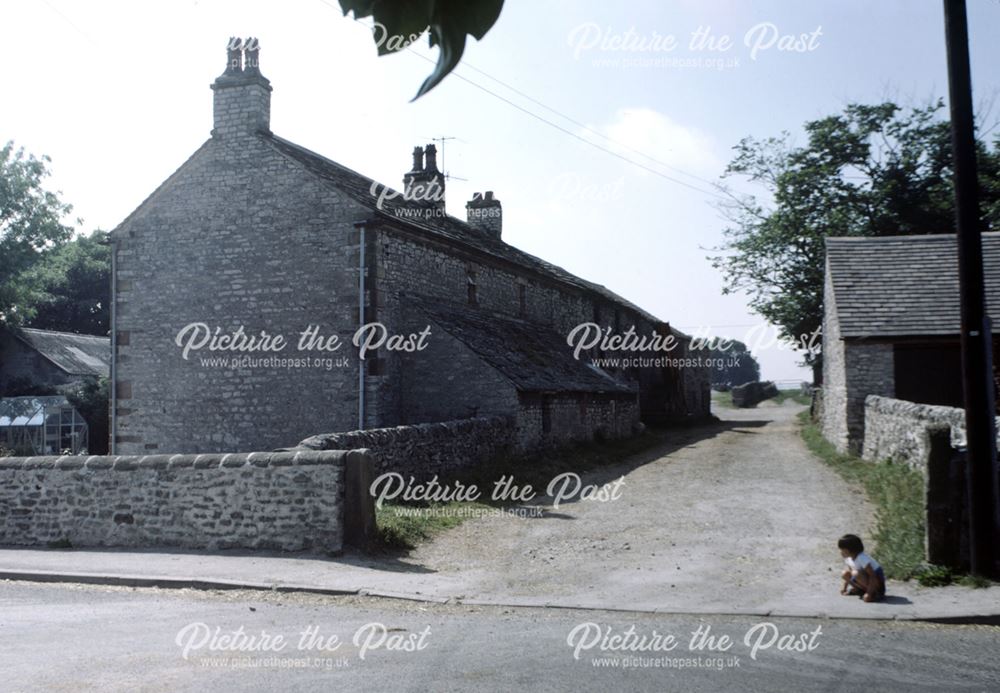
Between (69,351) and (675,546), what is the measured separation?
37655 mm

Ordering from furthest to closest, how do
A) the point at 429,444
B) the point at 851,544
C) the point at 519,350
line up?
the point at 519,350, the point at 429,444, the point at 851,544

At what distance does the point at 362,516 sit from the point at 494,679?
5563 millimetres

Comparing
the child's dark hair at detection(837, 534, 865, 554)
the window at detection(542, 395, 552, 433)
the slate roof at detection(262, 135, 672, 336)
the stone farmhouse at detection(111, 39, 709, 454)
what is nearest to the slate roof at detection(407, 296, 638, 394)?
the stone farmhouse at detection(111, 39, 709, 454)

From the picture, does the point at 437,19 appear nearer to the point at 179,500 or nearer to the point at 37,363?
the point at 179,500

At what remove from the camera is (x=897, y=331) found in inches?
790

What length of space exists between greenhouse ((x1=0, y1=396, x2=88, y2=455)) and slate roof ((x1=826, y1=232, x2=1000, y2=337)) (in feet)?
90.3

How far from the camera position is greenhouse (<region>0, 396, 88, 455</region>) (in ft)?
102

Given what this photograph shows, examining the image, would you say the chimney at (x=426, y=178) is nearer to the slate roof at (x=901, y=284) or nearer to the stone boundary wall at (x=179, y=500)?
the slate roof at (x=901, y=284)

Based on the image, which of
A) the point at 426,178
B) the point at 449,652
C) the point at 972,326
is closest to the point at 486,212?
the point at 426,178

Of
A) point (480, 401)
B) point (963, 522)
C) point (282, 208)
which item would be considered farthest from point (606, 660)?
point (282, 208)

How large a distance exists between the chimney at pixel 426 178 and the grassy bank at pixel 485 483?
931 cm

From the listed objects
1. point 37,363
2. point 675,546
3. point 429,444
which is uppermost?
point 37,363

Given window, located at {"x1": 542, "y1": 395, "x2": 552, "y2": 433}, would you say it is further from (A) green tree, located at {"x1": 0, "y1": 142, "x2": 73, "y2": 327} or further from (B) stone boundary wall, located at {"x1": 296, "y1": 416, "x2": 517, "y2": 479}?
(A) green tree, located at {"x1": 0, "y1": 142, "x2": 73, "y2": 327}

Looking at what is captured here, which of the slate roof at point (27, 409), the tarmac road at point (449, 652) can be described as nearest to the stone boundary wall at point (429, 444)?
the tarmac road at point (449, 652)
